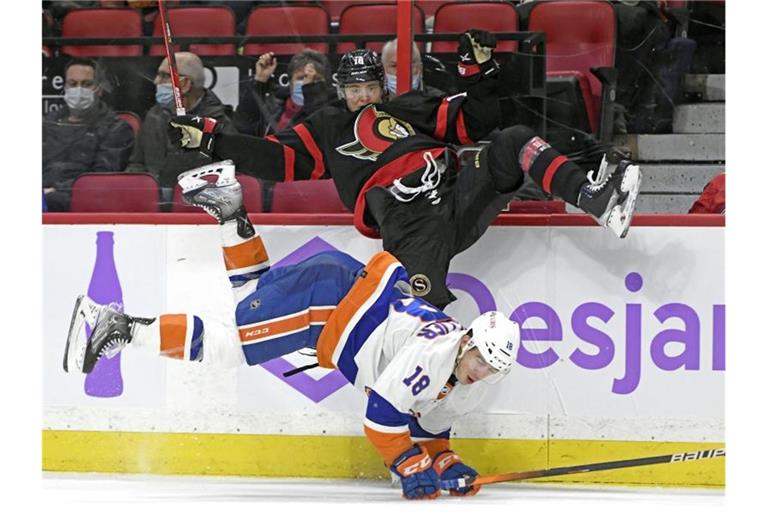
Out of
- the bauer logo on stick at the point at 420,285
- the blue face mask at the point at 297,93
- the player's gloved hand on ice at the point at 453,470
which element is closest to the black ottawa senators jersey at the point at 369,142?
the blue face mask at the point at 297,93

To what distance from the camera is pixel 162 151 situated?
13.0ft

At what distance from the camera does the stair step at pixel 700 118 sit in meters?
3.83

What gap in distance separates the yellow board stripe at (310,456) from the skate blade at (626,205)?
0.78 metres

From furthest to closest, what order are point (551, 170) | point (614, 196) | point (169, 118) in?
point (169, 118) < point (551, 170) < point (614, 196)

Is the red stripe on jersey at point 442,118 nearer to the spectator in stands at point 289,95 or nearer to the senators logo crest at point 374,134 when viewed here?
the senators logo crest at point 374,134

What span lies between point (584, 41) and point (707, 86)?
1.37ft

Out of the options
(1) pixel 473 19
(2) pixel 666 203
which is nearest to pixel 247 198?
(1) pixel 473 19

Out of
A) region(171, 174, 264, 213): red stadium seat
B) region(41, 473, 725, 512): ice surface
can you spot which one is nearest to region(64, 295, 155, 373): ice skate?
region(41, 473, 725, 512): ice surface

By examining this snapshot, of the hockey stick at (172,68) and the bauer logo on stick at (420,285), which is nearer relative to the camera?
the bauer logo on stick at (420,285)

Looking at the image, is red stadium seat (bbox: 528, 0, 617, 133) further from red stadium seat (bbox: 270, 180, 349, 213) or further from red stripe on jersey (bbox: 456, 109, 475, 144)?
red stadium seat (bbox: 270, 180, 349, 213)

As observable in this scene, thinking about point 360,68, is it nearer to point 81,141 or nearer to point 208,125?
point 208,125

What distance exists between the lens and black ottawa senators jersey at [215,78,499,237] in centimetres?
374

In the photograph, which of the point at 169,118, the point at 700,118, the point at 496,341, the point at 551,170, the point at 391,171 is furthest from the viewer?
the point at 169,118
